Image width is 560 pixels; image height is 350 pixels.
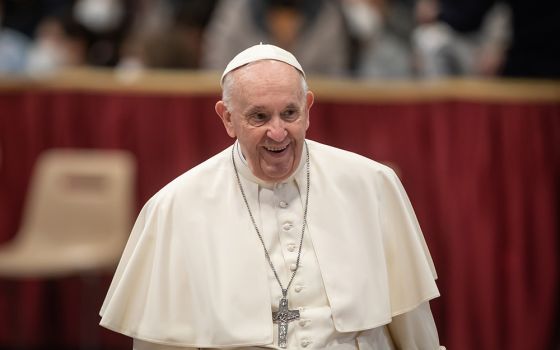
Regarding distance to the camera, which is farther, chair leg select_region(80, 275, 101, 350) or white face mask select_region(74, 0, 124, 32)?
white face mask select_region(74, 0, 124, 32)

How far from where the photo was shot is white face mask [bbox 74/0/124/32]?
7590 millimetres

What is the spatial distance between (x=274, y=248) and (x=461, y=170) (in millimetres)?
2921

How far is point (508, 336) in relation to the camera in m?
6.01

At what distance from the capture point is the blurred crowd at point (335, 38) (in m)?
6.22

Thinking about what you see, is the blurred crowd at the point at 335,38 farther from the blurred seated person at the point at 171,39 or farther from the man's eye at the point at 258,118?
the man's eye at the point at 258,118

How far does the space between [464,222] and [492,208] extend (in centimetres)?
19

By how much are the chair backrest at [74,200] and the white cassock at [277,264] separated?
301 centimetres

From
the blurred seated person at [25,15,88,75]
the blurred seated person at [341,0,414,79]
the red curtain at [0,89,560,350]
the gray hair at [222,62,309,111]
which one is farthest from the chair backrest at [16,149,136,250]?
the gray hair at [222,62,309,111]

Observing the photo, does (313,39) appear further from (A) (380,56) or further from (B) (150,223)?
(B) (150,223)

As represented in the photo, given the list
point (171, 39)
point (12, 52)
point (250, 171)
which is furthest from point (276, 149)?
point (12, 52)

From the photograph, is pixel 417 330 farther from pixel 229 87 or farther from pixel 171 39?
pixel 171 39

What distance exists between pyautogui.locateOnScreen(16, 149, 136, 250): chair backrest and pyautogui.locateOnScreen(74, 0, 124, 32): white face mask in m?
1.44

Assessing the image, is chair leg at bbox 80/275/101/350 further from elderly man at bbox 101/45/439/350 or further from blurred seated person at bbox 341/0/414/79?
elderly man at bbox 101/45/439/350

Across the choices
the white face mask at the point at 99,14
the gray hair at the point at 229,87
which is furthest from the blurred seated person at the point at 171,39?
the gray hair at the point at 229,87
